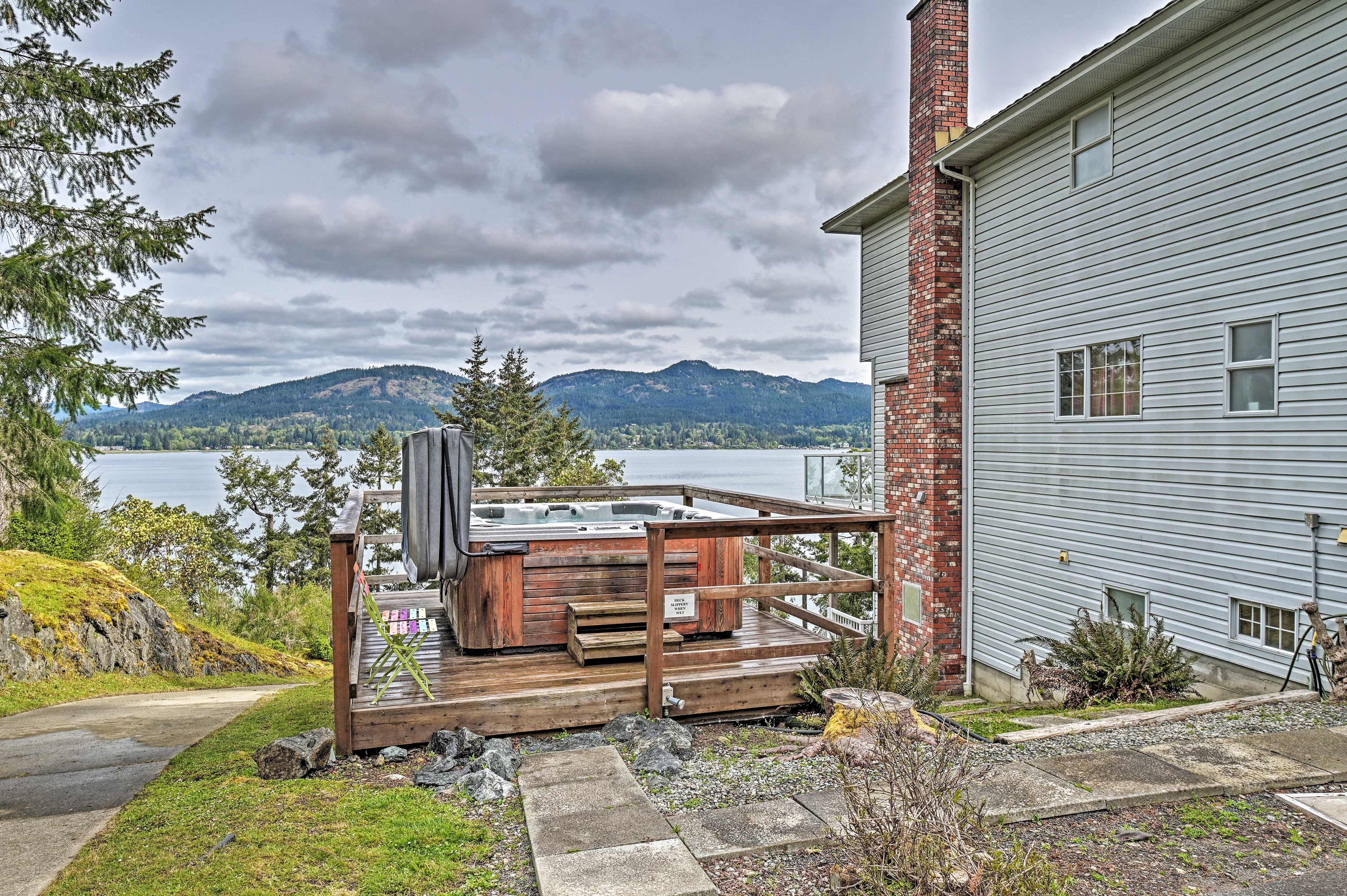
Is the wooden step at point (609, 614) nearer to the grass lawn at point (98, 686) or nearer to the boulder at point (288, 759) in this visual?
the boulder at point (288, 759)

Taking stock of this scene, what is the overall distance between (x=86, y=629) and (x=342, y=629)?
5972 mm

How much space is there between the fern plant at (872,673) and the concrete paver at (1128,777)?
1202mm

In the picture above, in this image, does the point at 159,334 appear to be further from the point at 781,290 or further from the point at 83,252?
the point at 781,290

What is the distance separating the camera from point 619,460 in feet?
153

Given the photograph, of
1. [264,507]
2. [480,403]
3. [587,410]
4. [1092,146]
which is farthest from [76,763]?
[587,410]

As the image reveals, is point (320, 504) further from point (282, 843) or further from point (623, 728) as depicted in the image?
point (282, 843)

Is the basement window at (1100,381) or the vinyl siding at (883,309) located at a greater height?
the vinyl siding at (883,309)

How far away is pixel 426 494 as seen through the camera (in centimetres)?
550

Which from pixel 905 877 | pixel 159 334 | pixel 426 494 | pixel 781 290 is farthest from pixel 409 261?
pixel 905 877

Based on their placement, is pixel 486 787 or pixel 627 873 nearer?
pixel 627 873

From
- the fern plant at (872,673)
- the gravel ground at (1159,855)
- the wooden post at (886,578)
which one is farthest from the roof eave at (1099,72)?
the gravel ground at (1159,855)

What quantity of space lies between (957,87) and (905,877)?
33.9ft

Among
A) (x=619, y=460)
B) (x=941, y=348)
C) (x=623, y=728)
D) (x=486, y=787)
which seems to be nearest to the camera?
(x=486, y=787)

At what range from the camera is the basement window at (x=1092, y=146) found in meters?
8.11
